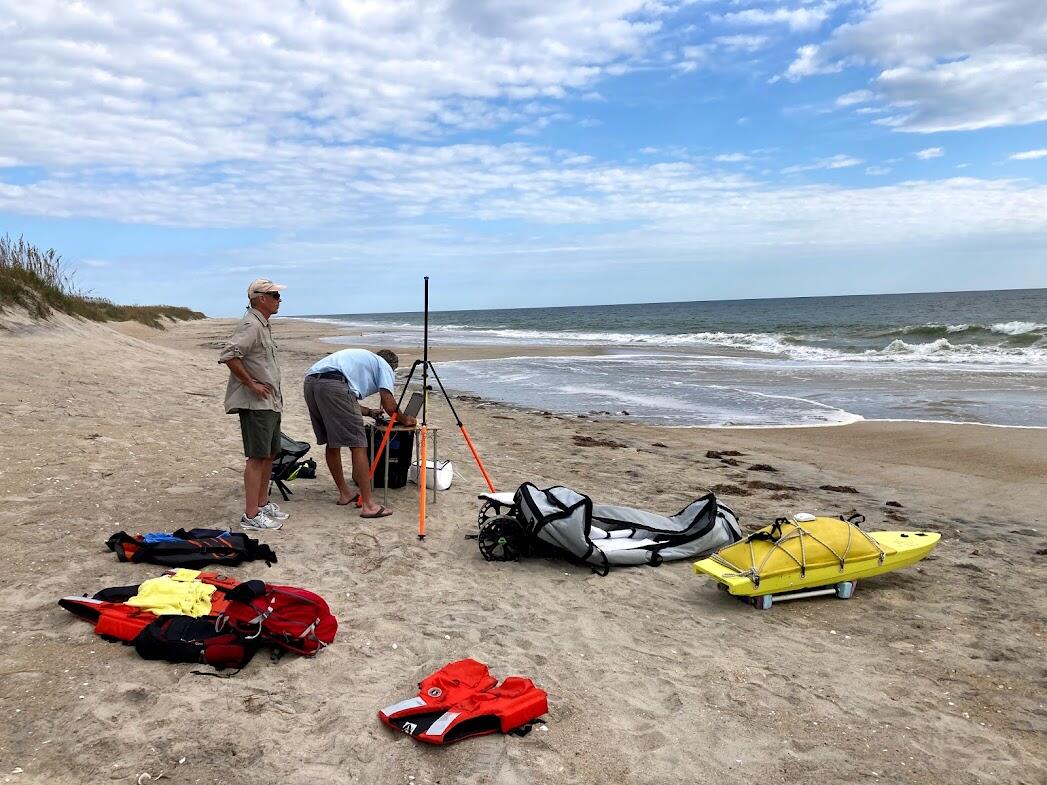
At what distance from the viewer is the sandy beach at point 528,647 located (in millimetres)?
2873

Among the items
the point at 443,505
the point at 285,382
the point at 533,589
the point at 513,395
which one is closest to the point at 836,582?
the point at 533,589

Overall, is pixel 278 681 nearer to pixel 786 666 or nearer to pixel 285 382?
pixel 786 666

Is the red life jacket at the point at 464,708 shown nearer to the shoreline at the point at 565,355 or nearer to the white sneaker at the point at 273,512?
the white sneaker at the point at 273,512

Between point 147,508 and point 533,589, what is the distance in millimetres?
3076

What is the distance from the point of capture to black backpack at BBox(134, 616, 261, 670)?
3.32 m

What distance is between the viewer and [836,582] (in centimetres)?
471

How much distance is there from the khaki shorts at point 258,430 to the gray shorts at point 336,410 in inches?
19.1

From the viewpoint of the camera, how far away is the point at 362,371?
5824 mm

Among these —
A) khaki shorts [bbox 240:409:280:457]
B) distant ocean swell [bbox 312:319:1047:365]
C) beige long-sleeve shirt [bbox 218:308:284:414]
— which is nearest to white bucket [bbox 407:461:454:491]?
khaki shorts [bbox 240:409:280:457]

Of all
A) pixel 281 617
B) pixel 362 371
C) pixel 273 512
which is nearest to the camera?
pixel 281 617

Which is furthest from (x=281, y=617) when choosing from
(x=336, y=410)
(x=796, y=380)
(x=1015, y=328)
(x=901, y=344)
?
(x=1015, y=328)

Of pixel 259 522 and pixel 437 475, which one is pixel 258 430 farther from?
pixel 437 475

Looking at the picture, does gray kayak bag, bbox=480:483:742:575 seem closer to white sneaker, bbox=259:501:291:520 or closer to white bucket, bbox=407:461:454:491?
white bucket, bbox=407:461:454:491

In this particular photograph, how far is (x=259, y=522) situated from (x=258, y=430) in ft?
2.37
